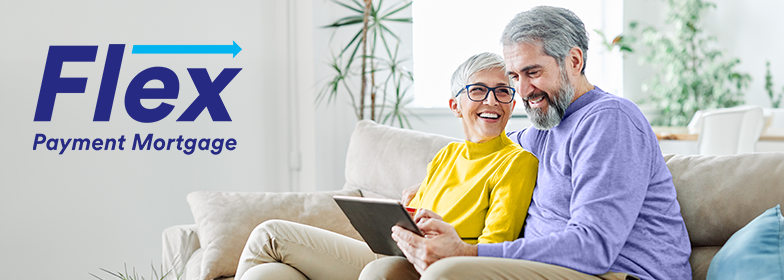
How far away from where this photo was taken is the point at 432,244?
1.22 m

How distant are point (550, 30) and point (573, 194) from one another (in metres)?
0.37

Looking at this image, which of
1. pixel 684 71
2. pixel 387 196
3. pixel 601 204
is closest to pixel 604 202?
pixel 601 204

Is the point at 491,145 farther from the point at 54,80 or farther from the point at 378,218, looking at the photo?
the point at 54,80

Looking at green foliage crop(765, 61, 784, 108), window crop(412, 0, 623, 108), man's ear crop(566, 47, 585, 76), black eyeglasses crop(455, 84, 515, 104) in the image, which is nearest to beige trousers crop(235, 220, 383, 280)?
black eyeglasses crop(455, 84, 515, 104)

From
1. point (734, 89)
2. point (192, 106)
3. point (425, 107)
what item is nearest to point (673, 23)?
point (734, 89)

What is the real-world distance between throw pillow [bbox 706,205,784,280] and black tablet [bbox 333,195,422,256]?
0.68 metres

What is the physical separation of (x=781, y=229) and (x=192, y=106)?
8.65ft

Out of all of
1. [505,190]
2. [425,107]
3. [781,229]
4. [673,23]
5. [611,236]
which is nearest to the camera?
[611,236]

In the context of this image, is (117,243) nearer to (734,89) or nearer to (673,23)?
(673,23)

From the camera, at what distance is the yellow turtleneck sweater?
4.44ft

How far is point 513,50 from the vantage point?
1.38 m

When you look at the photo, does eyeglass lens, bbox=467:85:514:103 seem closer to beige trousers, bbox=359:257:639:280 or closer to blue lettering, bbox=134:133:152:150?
beige trousers, bbox=359:257:639:280

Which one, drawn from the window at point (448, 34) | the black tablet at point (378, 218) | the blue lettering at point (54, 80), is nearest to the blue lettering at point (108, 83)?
the blue lettering at point (54, 80)

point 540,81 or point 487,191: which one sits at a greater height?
point 540,81
